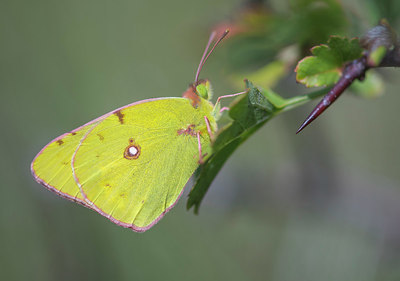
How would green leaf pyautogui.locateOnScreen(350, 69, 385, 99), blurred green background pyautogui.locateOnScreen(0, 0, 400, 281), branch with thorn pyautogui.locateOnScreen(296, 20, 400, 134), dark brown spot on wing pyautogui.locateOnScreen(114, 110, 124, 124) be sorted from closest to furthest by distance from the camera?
1. branch with thorn pyautogui.locateOnScreen(296, 20, 400, 134)
2. green leaf pyautogui.locateOnScreen(350, 69, 385, 99)
3. dark brown spot on wing pyautogui.locateOnScreen(114, 110, 124, 124)
4. blurred green background pyautogui.locateOnScreen(0, 0, 400, 281)

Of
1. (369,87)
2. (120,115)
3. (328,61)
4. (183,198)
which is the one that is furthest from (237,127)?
(183,198)

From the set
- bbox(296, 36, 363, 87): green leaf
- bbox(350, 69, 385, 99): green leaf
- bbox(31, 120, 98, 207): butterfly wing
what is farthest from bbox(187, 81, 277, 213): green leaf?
bbox(31, 120, 98, 207): butterfly wing

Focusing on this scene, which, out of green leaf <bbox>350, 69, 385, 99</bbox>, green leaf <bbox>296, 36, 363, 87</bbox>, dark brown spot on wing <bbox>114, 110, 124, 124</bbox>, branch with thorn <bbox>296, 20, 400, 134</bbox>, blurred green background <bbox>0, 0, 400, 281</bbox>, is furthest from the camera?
blurred green background <bbox>0, 0, 400, 281</bbox>

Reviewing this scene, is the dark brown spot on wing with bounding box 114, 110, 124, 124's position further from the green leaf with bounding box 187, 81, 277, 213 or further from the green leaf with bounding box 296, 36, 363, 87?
the green leaf with bounding box 296, 36, 363, 87

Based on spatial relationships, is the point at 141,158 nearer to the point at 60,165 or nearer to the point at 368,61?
the point at 60,165

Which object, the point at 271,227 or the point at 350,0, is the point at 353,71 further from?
the point at 271,227

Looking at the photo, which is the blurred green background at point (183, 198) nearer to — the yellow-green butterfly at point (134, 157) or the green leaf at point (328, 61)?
the yellow-green butterfly at point (134, 157)
